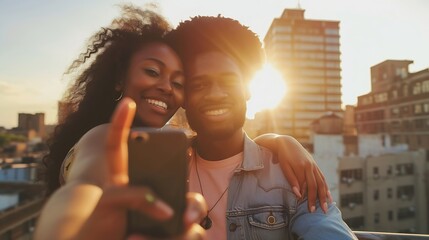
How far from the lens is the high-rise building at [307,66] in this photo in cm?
7912

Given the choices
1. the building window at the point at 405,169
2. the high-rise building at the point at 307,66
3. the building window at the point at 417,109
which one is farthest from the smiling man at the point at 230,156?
the high-rise building at the point at 307,66

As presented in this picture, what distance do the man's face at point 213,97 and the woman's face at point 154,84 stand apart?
0.43ft

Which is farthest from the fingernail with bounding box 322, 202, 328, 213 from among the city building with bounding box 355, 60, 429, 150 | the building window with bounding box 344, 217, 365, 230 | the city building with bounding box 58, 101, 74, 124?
the city building with bounding box 355, 60, 429, 150

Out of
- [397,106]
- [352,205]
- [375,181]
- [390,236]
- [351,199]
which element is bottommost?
[352,205]

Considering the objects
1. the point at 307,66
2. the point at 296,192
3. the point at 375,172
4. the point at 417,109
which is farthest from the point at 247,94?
the point at 307,66

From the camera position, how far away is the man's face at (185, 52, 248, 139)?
252 centimetres

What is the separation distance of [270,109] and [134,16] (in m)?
80.0

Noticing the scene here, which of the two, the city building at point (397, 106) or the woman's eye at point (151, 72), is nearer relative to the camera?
the woman's eye at point (151, 72)

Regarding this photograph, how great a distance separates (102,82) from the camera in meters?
2.77

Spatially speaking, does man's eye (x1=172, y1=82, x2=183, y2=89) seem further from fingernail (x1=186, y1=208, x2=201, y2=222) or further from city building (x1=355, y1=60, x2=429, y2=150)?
city building (x1=355, y1=60, x2=429, y2=150)

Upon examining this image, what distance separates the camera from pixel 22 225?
690 inches

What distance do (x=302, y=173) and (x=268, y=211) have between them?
353 millimetres

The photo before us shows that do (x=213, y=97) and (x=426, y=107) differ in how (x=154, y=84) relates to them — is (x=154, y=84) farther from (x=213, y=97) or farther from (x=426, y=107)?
(x=426, y=107)

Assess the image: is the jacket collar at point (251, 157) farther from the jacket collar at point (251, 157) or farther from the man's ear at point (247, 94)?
the man's ear at point (247, 94)
